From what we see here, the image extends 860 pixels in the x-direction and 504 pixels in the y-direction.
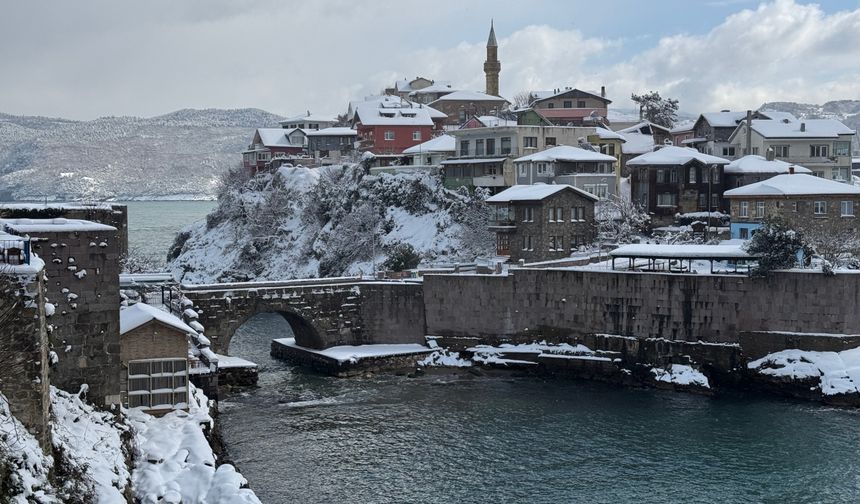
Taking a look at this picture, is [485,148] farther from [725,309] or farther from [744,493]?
[744,493]

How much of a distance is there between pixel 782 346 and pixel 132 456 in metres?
29.3

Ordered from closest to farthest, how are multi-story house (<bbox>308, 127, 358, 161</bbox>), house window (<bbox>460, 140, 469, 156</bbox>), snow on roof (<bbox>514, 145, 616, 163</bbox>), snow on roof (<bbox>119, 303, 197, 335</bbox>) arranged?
snow on roof (<bbox>119, 303, 197, 335</bbox>) → snow on roof (<bbox>514, 145, 616, 163</bbox>) → house window (<bbox>460, 140, 469, 156</bbox>) → multi-story house (<bbox>308, 127, 358, 161</bbox>)

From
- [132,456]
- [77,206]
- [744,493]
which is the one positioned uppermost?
[77,206]

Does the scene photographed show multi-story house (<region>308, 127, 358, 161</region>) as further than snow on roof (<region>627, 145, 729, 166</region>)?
Yes

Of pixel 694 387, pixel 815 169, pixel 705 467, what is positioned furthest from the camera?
pixel 815 169

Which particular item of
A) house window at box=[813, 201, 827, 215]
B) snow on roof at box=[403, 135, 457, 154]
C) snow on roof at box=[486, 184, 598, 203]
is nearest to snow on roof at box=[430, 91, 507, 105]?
snow on roof at box=[403, 135, 457, 154]

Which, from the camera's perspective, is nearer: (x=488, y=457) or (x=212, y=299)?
(x=488, y=457)

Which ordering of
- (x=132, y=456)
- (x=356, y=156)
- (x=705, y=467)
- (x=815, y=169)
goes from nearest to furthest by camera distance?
(x=132, y=456) → (x=705, y=467) → (x=815, y=169) → (x=356, y=156)

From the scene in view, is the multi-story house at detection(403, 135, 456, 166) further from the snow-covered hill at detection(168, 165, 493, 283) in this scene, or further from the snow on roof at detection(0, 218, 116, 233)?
the snow on roof at detection(0, 218, 116, 233)

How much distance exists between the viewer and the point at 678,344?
42594 millimetres

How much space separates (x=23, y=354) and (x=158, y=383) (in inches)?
370

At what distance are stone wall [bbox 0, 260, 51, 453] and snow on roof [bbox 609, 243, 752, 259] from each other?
3053cm

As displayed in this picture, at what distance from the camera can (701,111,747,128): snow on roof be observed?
75.6 metres

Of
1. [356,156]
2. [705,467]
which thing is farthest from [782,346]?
[356,156]
